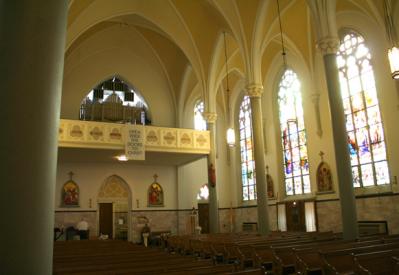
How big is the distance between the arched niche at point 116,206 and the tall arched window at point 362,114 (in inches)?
503

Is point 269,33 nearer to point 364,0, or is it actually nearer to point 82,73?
point 364,0

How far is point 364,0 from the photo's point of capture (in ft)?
46.2

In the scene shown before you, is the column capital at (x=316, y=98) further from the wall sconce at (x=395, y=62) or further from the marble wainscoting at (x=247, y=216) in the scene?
the wall sconce at (x=395, y=62)

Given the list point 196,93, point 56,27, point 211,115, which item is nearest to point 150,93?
point 196,93

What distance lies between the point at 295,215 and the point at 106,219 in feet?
35.2

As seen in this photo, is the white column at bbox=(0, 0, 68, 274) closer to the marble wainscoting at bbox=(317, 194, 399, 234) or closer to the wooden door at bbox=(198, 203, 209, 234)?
the marble wainscoting at bbox=(317, 194, 399, 234)

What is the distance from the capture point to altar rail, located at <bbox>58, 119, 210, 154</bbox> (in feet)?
50.4

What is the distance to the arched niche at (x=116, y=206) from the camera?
2059cm

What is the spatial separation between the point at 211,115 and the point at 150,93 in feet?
18.7

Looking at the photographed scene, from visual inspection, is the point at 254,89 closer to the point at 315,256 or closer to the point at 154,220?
the point at 315,256

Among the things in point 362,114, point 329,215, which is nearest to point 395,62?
point 362,114

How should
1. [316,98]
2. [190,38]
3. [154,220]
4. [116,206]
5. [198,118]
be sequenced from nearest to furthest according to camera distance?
[316,98]
[190,38]
[116,206]
[154,220]
[198,118]

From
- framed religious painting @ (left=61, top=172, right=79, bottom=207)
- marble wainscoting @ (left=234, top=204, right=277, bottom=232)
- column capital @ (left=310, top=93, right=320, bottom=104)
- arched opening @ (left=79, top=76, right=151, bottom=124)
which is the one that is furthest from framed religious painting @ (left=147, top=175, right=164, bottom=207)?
column capital @ (left=310, top=93, right=320, bottom=104)

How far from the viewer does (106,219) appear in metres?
20.7
